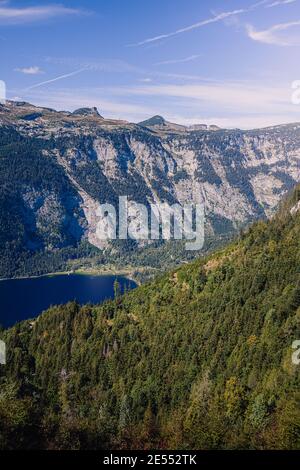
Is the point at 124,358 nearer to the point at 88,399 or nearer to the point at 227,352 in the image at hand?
the point at 88,399

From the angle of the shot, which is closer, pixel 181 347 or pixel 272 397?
pixel 272 397

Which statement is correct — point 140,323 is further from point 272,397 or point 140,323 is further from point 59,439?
point 59,439

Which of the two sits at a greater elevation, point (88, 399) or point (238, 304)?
point (238, 304)

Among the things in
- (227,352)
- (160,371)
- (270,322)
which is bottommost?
(160,371)

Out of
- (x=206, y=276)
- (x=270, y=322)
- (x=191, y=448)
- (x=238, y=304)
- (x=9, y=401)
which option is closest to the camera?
(x=191, y=448)

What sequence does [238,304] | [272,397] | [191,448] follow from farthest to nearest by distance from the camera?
[238,304] → [272,397] → [191,448]

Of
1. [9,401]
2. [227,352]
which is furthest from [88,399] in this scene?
[9,401]
